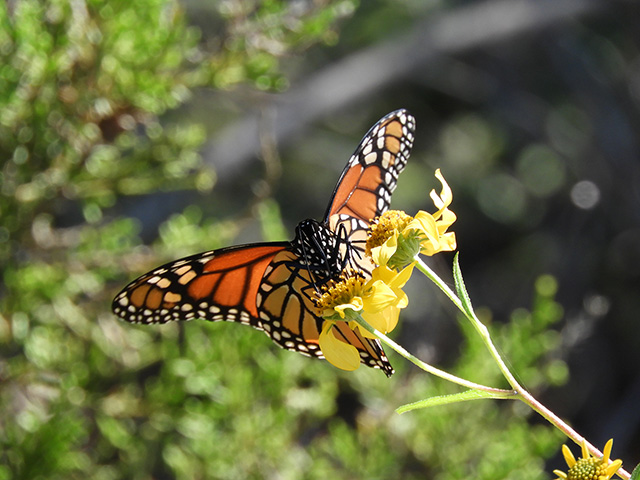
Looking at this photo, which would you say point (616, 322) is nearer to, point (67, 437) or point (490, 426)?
point (490, 426)

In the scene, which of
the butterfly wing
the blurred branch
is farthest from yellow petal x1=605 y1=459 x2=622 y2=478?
the blurred branch

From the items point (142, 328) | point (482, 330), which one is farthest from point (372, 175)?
point (142, 328)

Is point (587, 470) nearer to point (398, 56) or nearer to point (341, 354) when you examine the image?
point (341, 354)

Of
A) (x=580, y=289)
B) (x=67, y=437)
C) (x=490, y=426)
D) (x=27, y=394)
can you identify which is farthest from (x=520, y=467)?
(x=580, y=289)

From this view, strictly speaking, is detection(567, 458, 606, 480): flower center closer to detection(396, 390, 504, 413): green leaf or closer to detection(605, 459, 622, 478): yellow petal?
detection(605, 459, 622, 478): yellow petal

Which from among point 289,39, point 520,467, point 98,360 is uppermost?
point 289,39
